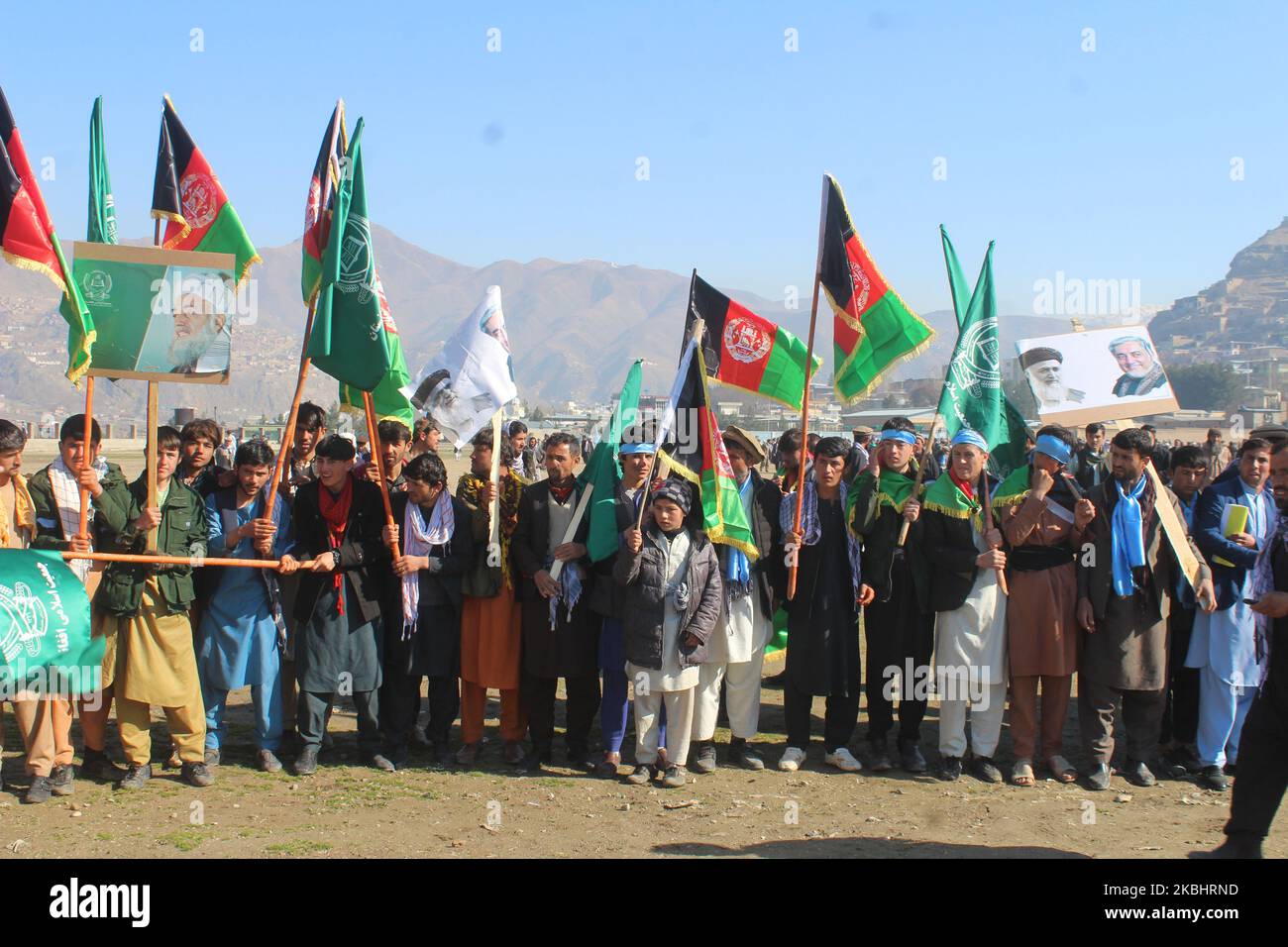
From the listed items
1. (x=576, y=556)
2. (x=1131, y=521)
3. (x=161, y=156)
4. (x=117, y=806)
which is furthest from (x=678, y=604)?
(x=161, y=156)

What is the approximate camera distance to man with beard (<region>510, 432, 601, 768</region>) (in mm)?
7238

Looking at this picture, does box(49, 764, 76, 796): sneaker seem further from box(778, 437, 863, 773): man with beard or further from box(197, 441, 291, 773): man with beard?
box(778, 437, 863, 773): man with beard

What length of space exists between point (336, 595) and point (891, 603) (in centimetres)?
361

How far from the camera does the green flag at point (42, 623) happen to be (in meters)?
5.93

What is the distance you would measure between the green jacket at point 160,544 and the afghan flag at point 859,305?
13.8ft

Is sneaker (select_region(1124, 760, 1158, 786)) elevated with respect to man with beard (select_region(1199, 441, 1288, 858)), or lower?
lower

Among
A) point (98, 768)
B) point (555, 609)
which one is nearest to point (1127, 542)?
point (555, 609)

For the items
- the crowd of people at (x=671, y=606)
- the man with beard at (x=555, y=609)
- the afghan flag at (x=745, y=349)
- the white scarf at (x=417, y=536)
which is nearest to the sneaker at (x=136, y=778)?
the crowd of people at (x=671, y=606)

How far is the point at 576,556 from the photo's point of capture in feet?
23.6

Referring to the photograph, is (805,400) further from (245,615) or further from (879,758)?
(245,615)

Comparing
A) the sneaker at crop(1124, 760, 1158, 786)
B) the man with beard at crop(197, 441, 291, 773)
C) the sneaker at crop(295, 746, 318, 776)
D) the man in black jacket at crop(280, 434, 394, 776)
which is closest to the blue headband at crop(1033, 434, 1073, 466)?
the sneaker at crop(1124, 760, 1158, 786)

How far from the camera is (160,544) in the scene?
261 inches

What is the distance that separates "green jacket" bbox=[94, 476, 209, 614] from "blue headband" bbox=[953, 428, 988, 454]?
15.7 feet
